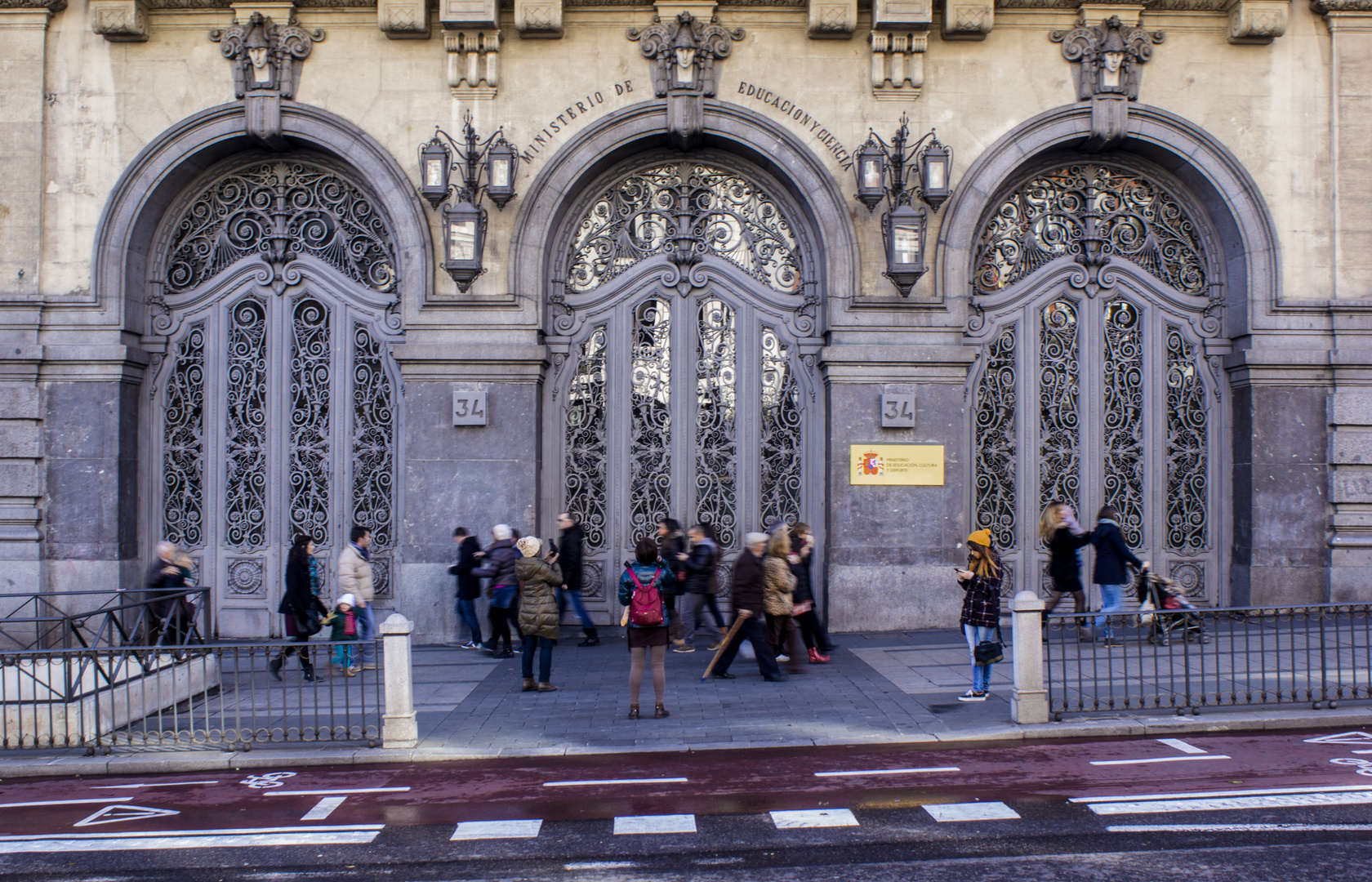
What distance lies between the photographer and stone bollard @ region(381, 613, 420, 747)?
7844 millimetres

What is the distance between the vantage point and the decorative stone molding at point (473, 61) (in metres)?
13.0

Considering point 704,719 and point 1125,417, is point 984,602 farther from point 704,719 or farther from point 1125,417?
point 1125,417

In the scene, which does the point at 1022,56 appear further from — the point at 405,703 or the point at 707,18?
the point at 405,703

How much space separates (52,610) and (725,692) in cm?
850

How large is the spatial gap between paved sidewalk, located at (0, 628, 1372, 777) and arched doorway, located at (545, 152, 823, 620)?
2804 millimetres

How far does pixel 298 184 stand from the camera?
1367 centimetres

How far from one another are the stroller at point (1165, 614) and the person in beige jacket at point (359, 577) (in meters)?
7.55

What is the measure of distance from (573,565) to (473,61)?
6.41 meters

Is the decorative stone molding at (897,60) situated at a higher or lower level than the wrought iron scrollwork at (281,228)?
higher

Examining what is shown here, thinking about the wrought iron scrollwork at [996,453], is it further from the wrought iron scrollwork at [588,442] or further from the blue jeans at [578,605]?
the blue jeans at [578,605]

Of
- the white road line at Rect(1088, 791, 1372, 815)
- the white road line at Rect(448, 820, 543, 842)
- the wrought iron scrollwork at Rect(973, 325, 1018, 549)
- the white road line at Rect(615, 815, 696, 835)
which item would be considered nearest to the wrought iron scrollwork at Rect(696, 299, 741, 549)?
the wrought iron scrollwork at Rect(973, 325, 1018, 549)

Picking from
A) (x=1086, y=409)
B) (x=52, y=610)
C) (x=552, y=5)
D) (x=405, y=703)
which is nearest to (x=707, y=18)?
(x=552, y=5)

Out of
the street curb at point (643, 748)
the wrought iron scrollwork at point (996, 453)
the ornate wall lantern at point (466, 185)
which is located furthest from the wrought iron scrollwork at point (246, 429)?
the wrought iron scrollwork at point (996, 453)

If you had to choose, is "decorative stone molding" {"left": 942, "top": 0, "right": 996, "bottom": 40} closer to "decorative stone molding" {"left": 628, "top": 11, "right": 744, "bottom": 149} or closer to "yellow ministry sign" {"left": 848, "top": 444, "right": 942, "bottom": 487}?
"decorative stone molding" {"left": 628, "top": 11, "right": 744, "bottom": 149}
